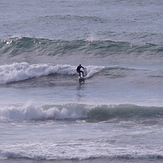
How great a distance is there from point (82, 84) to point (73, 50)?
19.4 feet

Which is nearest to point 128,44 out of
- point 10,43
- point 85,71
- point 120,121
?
point 85,71

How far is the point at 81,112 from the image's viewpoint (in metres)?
18.5

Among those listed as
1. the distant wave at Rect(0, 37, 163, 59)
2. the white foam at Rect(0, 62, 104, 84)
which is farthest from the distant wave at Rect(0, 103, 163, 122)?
the distant wave at Rect(0, 37, 163, 59)

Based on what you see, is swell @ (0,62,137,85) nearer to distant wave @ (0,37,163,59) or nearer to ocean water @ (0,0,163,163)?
ocean water @ (0,0,163,163)

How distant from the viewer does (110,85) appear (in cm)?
2242

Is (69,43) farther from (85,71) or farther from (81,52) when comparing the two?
(85,71)

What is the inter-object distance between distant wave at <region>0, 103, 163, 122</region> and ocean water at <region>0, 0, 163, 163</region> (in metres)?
0.04

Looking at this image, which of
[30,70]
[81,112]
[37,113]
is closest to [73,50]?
[30,70]

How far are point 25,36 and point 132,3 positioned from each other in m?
12.8

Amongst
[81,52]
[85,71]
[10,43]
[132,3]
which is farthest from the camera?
[132,3]

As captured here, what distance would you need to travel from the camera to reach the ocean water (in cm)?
1509

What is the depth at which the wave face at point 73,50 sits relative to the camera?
27359mm

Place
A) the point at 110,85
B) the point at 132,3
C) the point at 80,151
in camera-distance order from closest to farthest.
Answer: the point at 80,151
the point at 110,85
the point at 132,3

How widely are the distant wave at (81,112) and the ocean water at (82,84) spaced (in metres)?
0.04
